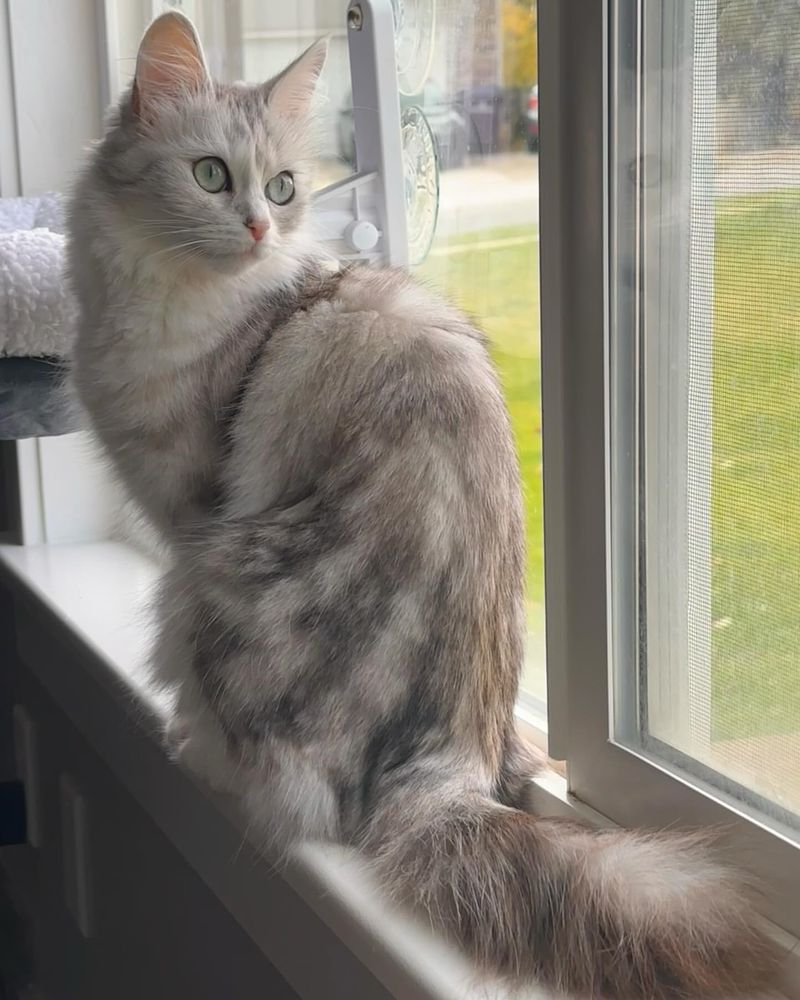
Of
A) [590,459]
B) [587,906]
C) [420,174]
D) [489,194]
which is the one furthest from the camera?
[420,174]

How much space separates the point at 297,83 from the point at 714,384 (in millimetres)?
485

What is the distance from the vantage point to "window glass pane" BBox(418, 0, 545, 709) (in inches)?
43.9

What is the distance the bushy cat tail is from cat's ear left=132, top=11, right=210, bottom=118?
0.63 metres

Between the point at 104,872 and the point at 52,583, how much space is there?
1.28 ft

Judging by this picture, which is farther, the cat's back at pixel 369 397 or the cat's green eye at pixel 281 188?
the cat's green eye at pixel 281 188

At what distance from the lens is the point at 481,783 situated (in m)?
0.88

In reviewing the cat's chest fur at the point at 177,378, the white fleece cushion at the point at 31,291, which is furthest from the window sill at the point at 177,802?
the white fleece cushion at the point at 31,291

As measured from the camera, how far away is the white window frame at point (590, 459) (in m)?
0.78

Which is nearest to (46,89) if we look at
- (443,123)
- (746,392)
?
(443,123)

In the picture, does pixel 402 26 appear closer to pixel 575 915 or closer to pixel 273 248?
pixel 273 248

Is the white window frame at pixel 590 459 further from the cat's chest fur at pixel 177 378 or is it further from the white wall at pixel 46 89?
the white wall at pixel 46 89

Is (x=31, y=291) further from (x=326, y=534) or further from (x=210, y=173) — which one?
(x=326, y=534)

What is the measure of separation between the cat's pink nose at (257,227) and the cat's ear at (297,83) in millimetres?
122

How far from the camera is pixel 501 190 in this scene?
1165 millimetres
